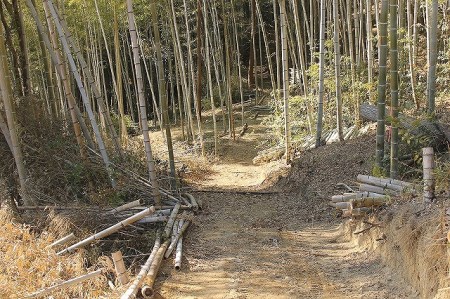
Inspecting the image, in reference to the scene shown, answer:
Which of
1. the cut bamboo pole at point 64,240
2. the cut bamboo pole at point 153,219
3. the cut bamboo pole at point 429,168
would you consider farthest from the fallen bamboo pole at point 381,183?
the cut bamboo pole at point 64,240

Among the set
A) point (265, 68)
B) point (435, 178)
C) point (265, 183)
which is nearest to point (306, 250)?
point (435, 178)

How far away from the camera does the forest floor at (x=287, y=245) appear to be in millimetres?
3768

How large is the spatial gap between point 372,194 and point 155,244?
204 cm

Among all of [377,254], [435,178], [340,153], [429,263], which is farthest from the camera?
[340,153]

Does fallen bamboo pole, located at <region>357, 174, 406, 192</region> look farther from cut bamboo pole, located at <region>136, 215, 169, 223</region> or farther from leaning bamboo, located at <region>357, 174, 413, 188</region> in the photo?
cut bamboo pole, located at <region>136, 215, 169, 223</region>

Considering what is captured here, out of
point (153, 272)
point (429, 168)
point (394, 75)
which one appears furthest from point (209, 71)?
point (429, 168)

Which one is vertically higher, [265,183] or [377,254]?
[377,254]

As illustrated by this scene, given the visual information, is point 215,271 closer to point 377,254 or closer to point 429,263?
point 377,254

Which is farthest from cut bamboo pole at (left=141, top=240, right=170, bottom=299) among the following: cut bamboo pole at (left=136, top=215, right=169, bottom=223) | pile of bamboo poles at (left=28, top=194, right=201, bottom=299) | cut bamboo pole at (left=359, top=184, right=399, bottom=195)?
cut bamboo pole at (left=359, top=184, right=399, bottom=195)

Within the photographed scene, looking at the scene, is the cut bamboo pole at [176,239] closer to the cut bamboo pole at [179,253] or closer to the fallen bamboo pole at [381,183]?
the cut bamboo pole at [179,253]

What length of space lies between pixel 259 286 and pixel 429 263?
135 centimetres

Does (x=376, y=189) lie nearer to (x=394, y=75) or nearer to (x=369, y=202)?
(x=369, y=202)

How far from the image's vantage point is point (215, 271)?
425 cm

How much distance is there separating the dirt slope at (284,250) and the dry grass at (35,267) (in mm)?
620
